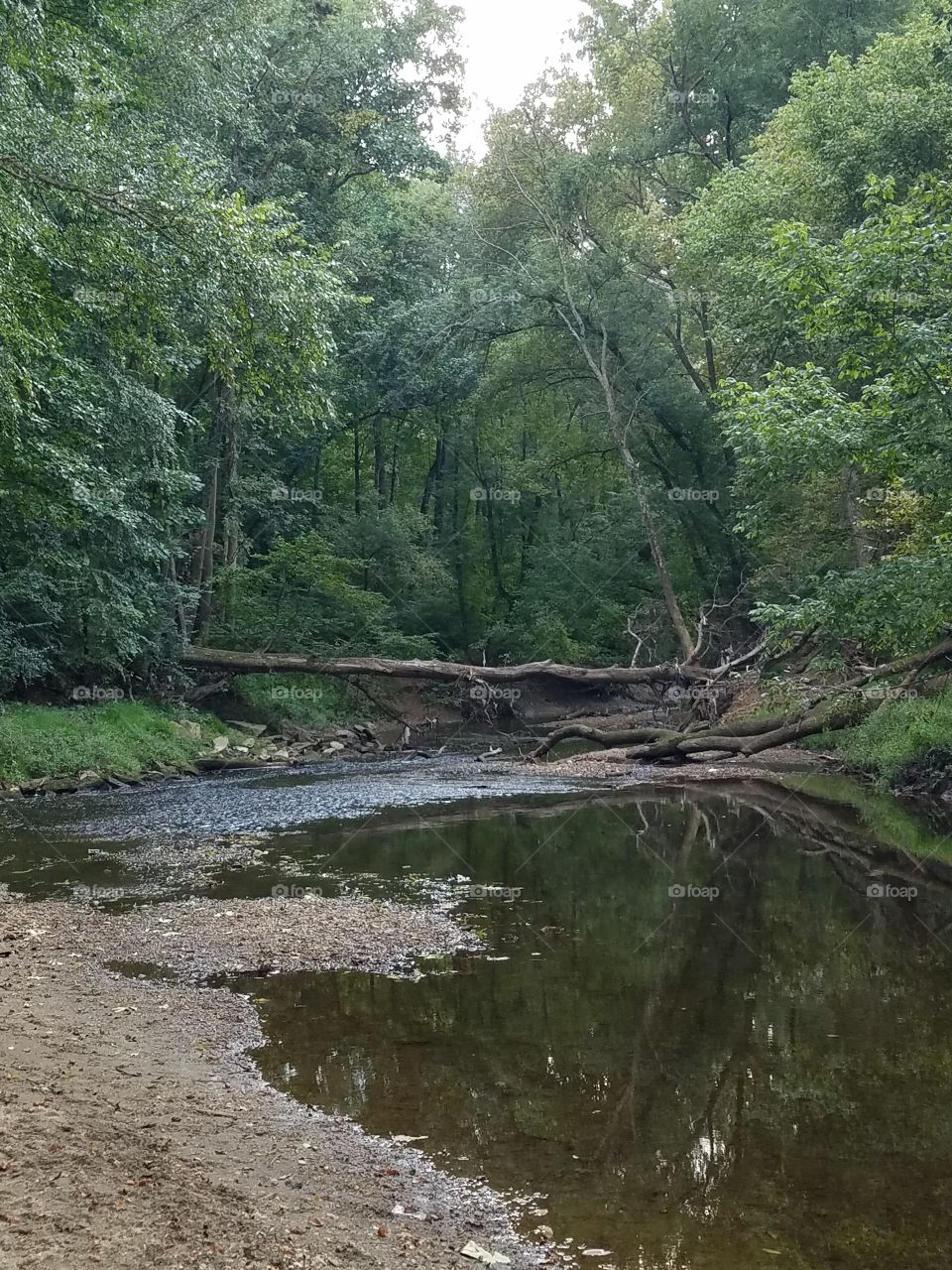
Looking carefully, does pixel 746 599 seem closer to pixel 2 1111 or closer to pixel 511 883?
pixel 511 883

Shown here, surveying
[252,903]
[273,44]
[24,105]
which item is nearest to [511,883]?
[252,903]

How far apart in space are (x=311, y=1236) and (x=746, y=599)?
2888 cm

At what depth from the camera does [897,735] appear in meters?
17.3

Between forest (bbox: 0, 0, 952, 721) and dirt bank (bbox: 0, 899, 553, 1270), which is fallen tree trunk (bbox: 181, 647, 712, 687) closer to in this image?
forest (bbox: 0, 0, 952, 721)

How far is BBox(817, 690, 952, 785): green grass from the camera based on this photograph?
16125 millimetres

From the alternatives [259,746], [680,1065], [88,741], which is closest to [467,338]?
[259,746]

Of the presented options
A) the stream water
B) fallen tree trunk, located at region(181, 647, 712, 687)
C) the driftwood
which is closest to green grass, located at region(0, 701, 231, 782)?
fallen tree trunk, located at region(181, 647, 712, 687)

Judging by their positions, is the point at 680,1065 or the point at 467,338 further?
the point at 467,338

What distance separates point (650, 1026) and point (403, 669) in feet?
61.6

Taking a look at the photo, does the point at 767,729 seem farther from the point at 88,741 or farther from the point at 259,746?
the point at 88,741

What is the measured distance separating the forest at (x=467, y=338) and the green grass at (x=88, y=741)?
1020mm

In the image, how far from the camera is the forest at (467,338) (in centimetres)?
1198

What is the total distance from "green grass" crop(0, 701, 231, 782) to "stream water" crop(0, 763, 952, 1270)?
4.53 m

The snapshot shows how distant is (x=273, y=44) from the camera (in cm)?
2681
